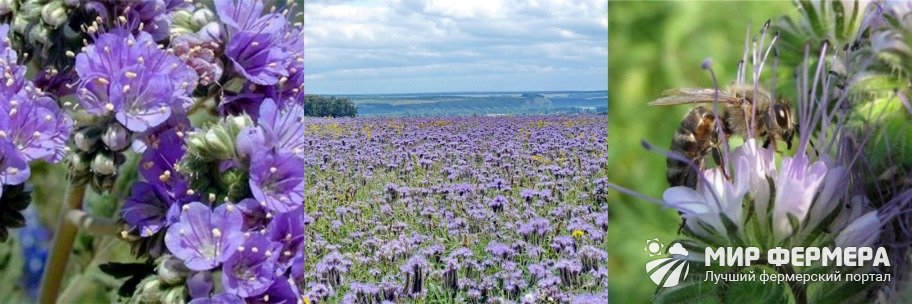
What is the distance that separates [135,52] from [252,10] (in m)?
0.29

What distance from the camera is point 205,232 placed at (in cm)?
235

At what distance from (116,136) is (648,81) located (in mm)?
1456

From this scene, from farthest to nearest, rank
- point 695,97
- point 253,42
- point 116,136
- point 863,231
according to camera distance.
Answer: point 695,97, point 253,42, point 116,136, point 863,231

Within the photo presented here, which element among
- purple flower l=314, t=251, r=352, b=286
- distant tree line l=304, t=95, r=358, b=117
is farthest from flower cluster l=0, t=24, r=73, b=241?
purple flower l=314, t=251, r=352, b=286

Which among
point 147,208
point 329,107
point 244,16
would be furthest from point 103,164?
point 329,107

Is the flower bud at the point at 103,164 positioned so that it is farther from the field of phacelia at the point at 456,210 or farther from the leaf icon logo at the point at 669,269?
the leaf icon logo at the point at 669,269

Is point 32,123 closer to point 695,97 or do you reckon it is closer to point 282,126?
point 282,126

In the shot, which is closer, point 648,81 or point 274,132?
point 274,132

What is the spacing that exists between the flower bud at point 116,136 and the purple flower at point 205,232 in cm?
20

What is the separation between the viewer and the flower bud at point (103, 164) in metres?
2.31

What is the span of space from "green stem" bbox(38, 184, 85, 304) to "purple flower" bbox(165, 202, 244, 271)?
0.90 ft

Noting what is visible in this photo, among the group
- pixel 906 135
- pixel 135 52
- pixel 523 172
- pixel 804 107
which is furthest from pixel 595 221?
pixel 135 52

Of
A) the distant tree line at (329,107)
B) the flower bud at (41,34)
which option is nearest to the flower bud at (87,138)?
the flower bud at (41,34)

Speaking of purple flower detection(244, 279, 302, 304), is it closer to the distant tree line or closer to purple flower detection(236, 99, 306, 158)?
purple flower detection(236, 99, 306, 158)
